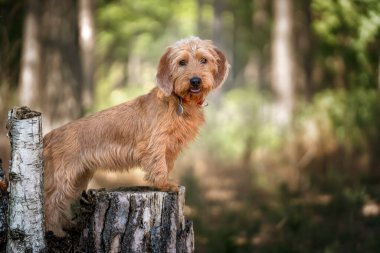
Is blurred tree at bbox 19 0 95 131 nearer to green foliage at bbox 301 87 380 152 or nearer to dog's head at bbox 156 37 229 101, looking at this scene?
green foliage at bbox 301 87 380 152

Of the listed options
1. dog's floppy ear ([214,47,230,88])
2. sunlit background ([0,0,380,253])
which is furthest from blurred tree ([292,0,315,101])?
dog's floppy ear ([214,47,230,88])

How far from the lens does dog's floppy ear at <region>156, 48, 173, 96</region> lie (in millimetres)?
5055

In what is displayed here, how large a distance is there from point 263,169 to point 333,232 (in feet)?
7.59

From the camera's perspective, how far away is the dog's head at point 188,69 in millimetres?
4992

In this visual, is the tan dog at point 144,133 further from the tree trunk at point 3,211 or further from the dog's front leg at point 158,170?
the tree trunk at point 3,211

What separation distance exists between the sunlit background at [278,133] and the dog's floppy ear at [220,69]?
77 centimetres

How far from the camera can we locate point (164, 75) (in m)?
5.10

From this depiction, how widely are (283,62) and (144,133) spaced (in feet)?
32.6

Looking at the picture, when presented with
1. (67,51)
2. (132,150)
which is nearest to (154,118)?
(132,150)

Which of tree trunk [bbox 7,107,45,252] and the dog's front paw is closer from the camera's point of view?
tree trunk [bbox 7,107,45,252]

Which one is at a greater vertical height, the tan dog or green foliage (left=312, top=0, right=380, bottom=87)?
green foliage (left=312, top=0, right=380, bottom=87)

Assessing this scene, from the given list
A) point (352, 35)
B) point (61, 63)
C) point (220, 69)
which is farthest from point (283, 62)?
point (220, 69)

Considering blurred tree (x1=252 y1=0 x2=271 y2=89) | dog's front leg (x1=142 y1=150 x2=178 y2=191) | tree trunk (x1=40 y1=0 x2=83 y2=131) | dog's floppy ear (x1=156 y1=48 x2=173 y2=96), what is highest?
blurred tree (x1=252 y1=0 x2=271 y2=89)

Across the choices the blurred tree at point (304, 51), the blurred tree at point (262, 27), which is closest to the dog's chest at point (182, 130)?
the blurred tree at point (304, 51)
